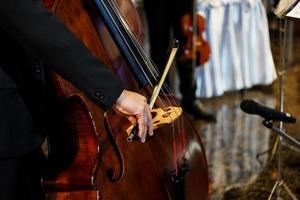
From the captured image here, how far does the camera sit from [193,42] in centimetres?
310

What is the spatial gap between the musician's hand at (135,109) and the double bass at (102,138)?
0.37 feet

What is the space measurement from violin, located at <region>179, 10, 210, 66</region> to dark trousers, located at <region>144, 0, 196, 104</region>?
0.03 meters

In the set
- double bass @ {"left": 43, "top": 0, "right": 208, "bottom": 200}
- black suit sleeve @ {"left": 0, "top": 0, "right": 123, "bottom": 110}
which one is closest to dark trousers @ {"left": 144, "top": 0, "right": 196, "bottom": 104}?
double bass @ {"left": 43, "top": 0, "right": 208, "bottom": 200}

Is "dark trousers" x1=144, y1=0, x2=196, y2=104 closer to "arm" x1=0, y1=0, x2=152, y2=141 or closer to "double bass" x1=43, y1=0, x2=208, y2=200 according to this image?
"double bass" x1=43, y1=0, x2=208, y2=200

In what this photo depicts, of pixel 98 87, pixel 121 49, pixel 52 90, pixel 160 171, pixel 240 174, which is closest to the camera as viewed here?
pixel 98 87

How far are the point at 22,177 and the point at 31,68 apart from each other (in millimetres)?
245

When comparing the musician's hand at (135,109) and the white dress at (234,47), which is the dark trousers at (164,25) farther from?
the musician's hand at (135,109)

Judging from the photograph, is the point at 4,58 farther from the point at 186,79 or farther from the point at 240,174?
the point at 186,79

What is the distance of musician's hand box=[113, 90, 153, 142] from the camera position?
1075 mm

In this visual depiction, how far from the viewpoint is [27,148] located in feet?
3.59

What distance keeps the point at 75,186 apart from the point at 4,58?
1.10 feet

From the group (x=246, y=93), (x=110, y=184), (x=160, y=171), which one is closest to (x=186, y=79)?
(x=246, y=93)

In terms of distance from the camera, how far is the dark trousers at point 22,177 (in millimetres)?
1095

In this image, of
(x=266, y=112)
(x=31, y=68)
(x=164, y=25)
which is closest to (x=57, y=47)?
(x=31, y=68)
